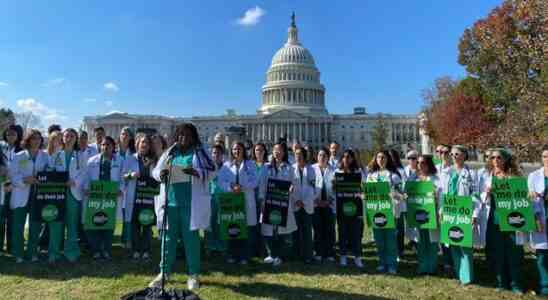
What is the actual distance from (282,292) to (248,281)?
0.78 m

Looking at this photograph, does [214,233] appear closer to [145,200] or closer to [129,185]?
[145,200]

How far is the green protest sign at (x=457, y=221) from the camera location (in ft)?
21.0

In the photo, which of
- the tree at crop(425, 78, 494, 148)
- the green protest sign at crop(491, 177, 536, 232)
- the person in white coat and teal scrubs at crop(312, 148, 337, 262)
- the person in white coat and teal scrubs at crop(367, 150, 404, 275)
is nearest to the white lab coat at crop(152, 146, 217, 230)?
the person in white coat and teal scrubs at crop(312, 148, 337, 262)

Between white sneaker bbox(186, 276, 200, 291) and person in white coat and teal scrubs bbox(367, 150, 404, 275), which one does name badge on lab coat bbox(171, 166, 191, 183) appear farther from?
person in white coat and teal scrubs bbox(367, 150, 404, 275)

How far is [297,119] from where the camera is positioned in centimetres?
10038

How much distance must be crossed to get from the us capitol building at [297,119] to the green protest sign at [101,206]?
3652 inches

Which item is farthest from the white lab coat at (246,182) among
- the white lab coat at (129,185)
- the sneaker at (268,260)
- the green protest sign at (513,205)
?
the green protest sign at (513,205)

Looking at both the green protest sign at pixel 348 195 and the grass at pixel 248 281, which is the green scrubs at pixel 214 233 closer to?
the grass at pixel 248 281

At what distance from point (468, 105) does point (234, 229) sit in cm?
3427

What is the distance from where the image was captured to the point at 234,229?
7.32 meters

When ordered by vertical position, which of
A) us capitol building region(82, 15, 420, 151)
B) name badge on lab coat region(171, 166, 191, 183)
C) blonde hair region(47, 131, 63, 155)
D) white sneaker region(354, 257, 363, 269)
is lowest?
white sneaker region(354, 257, 363, 269)

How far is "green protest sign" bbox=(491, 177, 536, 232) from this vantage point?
6078 mm

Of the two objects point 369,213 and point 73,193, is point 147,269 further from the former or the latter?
point 369,213

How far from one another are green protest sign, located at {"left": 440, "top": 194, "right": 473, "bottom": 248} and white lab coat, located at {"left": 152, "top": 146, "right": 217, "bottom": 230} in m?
4.37
